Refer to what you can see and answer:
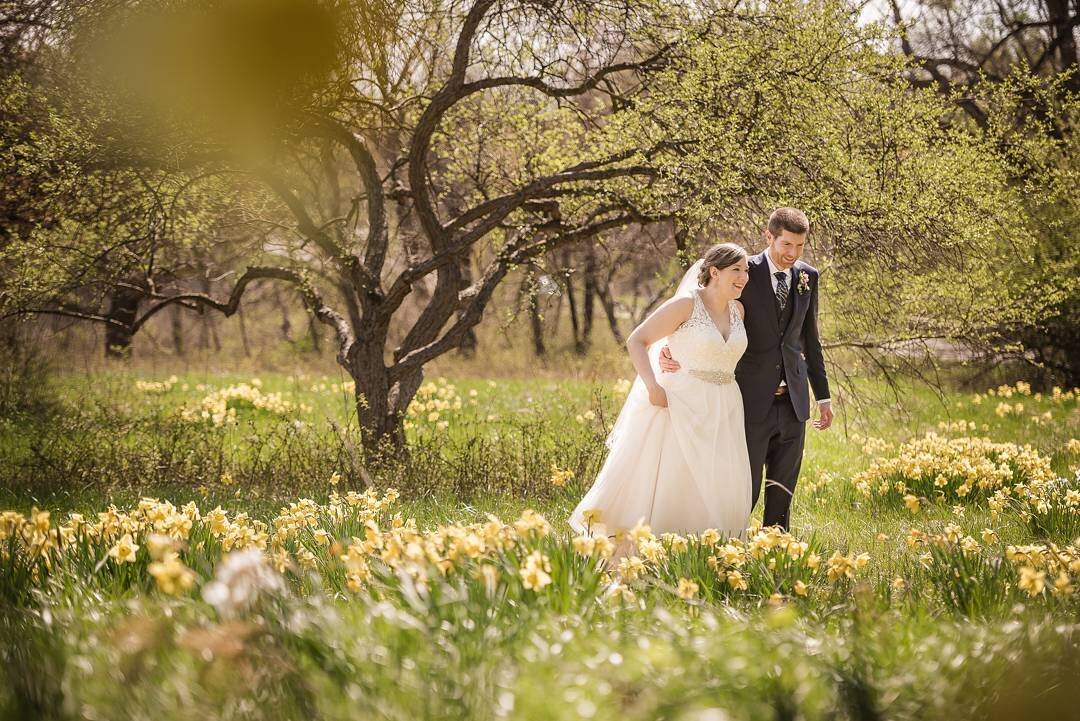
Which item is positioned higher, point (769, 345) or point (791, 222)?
point (791, 222)

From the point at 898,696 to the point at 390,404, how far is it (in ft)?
19.1

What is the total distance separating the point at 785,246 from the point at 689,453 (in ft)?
4.00

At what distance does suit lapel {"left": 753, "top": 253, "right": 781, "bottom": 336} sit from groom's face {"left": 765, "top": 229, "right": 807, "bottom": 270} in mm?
180

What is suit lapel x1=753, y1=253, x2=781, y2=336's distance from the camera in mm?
4879

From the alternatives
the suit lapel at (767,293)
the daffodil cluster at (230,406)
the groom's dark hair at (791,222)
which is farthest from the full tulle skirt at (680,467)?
the daffodil cluster at (230,406)

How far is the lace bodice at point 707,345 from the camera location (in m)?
4.75

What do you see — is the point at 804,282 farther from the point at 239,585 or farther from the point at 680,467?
the point at 239,585

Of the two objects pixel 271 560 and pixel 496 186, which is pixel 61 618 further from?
pixel 496 186

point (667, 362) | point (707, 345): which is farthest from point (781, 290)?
point (667, 362)

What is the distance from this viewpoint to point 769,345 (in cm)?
492

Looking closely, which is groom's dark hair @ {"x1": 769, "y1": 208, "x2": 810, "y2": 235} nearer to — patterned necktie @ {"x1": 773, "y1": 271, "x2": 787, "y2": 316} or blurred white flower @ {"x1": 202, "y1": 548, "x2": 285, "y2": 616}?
patterned necktie @ {"x1": 773, "y1": 271, "x2": 787, "y2": 316}

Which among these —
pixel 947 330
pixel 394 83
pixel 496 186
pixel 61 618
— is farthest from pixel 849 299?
pixel 61 618

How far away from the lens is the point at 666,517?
15.8ft

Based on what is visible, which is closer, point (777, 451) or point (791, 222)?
point (791, 222)
